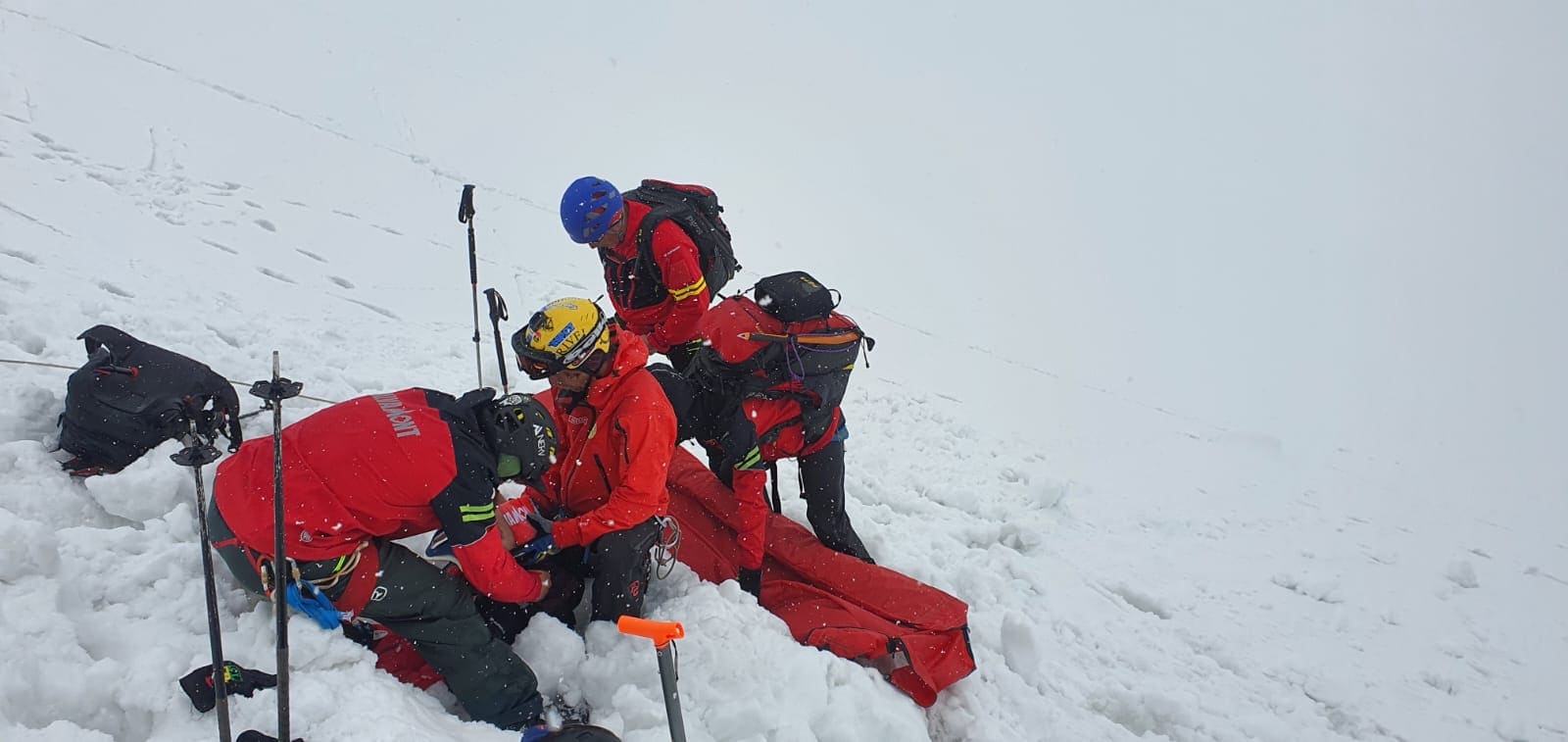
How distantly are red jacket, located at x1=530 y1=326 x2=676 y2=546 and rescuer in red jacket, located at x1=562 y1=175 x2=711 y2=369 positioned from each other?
1081 mm

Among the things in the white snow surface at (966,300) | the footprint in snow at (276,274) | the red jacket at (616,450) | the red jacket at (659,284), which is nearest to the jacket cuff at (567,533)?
the red jacket at (616,450)

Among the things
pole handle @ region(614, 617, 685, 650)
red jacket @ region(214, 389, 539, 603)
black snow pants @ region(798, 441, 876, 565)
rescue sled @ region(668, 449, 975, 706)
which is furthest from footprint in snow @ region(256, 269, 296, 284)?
pole handle @ region(614, 617, 685, 650)

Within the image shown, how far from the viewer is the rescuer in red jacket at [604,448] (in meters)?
3.77

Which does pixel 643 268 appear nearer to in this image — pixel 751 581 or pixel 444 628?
pixel 751 581

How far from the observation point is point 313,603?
310 cm

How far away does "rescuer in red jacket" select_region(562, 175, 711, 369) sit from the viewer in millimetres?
4882

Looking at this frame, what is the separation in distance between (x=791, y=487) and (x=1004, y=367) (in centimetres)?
674

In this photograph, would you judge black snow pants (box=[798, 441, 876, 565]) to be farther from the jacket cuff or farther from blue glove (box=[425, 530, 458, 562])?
blue glove (box=[425, 530, 458, 562])

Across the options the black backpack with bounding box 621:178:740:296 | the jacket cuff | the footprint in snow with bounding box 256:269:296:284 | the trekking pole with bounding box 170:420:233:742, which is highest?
the black backpack with bounding box 621:178:740:296

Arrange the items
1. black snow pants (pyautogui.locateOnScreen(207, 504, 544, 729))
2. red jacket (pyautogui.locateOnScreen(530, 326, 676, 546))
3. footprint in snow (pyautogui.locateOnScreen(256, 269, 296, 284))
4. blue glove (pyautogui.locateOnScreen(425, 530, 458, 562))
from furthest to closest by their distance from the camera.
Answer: footprint in snow (pyautogui.locateOnScreen(256, 269, 296, 284)), red jacket (pyautogui.locateOnScreen(530, 326, 676, 546)), blue glove (pyautogui.locateOnScreen(425, 530, 458, 562)), black snow pants (pyautogui.locateOnScreen(207, 504, 544, 729))

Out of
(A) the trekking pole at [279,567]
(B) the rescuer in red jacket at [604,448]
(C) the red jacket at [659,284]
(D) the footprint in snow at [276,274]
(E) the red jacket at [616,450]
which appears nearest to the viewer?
(A) the trekking pole at [279,567]

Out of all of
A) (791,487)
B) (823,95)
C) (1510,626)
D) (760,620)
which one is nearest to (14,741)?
(760,620)

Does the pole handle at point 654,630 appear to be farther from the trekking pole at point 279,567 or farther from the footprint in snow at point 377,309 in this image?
the footprint in snow at point 377,309

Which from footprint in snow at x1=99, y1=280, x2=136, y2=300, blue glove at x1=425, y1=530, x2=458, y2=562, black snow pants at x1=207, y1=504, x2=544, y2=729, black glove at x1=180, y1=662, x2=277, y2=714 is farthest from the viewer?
footprint in snow at x1=99, y1=280, x2=136, y2=300
